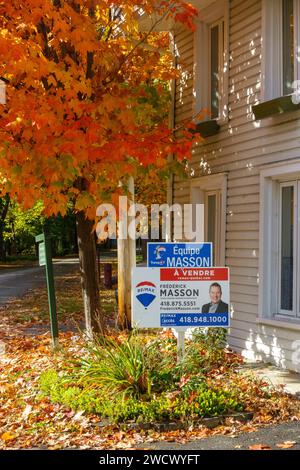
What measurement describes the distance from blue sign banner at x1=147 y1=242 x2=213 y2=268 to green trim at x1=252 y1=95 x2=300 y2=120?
2.28 metres

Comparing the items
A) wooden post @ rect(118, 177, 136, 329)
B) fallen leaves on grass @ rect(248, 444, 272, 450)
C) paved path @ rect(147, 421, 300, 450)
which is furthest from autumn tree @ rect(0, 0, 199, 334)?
fallen leaves on grass @ rect(248, 444, 272, 450)

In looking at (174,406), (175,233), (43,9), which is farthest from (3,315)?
(174,406)

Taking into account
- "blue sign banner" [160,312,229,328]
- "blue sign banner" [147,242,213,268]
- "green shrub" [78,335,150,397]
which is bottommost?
"green shrub" [78,335,150,397]

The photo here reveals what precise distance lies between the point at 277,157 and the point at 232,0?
3.17 m

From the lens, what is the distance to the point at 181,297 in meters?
8.01

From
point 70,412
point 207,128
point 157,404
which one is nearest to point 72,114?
point 207,128

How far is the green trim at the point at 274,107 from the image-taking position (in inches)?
347

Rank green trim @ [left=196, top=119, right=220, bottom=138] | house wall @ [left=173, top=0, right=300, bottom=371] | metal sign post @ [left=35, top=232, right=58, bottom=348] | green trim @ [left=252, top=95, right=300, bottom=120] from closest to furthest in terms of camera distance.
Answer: green trim @ [left=252, top=95, right=300, bottom=120], house wall @ [left=173, top=0, right=300, bottom=371], metal sign post @ [left=35, top=232, right=58, bottom=348], green trim @ [left=196, top=119, right=220, bottom=138]

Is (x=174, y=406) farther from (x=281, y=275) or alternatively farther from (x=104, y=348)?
(x=281, y=275)

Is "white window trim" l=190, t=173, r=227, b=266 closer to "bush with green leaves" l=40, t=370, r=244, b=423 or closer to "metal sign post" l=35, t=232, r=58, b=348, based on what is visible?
"metal sign post" l=35, t=232, r=58, b=348

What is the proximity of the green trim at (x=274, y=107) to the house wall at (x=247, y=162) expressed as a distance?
101 mm

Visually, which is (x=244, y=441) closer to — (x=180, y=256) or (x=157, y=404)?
(x=157, y=404)

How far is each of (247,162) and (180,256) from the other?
263cm

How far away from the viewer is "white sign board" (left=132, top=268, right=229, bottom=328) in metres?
7.95
